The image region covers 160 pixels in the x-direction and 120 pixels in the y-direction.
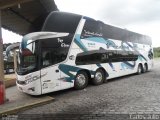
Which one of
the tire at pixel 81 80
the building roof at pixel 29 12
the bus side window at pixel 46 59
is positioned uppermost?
the building roof at pixel 29 12

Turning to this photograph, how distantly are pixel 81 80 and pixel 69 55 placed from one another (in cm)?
152

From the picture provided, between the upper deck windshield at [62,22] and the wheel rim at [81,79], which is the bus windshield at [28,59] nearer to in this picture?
the upper deck windshield at [62,22]

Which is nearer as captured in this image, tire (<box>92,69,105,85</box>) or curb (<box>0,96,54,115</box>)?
curb (<box>0,96,54,115</box>)

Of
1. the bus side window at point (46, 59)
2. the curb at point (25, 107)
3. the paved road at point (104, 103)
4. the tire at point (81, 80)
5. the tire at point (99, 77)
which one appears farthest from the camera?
the tire at point (99, 77)

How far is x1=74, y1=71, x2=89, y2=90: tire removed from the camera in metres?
11.0

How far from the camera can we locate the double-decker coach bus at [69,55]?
9320 mm

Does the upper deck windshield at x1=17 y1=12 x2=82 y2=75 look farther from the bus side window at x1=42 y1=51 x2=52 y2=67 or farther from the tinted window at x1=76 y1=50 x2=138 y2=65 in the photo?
the tinted window at x1=76 y1=50 x2=138 y2=65

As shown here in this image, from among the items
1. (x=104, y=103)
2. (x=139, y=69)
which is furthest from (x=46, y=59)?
(x=139, y=69)

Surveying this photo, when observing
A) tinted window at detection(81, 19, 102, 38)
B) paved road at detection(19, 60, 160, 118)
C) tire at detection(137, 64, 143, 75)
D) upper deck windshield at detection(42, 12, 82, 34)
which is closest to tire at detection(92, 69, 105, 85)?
→ paved road at detection(19, 60, 160, 118)

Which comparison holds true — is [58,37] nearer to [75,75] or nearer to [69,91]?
[75,75]

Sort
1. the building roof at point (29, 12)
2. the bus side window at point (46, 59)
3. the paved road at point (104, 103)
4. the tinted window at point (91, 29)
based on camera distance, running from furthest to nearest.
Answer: the tinted window at point (91, 29) < the building roof at point (29, 12) < the bus side window at point (46, 59) < the paved road at point (104, 103)

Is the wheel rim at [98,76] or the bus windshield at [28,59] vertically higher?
the bus windshield at [28,59]

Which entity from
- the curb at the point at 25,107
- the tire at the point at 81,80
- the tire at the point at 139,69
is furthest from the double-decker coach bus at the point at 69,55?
the tire at the point at 139,69

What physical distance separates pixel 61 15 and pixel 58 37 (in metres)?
1.16
